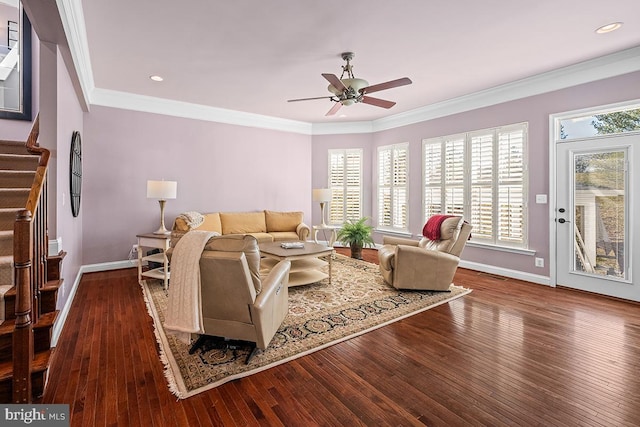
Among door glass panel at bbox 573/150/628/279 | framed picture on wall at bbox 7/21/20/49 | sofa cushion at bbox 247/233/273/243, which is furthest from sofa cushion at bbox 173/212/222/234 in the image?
door glass panel at bbox 573/150/628/279

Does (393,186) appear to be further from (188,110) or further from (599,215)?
(188,110)

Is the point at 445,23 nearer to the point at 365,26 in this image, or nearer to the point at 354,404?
Result: the point at 365,26

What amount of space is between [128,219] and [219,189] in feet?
5.33

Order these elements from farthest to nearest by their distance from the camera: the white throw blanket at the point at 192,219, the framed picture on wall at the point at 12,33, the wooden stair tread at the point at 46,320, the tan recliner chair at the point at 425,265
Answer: the white throw blanket at the point at 192,219, the framed picture on wall at the point at 12,33, the tan recliner chair at the point at 425,265, the wooden stair tread at the point at 46,320

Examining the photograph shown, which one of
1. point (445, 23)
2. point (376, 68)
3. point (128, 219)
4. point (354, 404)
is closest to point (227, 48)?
point (376, 68)

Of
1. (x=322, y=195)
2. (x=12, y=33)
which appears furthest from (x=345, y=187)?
(x=12, y=33)

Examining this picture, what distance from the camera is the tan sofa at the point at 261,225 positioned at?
5.59 metres

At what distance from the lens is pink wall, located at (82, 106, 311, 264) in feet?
16.2

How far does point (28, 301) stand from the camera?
1749mm

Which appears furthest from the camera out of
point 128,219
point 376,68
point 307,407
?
point 128,219

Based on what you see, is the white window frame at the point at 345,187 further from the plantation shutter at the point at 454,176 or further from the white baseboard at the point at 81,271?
the white baseboard at the point at 81,271

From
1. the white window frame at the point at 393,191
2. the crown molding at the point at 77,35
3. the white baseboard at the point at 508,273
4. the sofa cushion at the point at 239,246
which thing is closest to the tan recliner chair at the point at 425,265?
the white baseboard at the point at 508,273

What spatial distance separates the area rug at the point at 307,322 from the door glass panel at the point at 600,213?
168 centimetres

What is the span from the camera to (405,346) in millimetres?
2619
